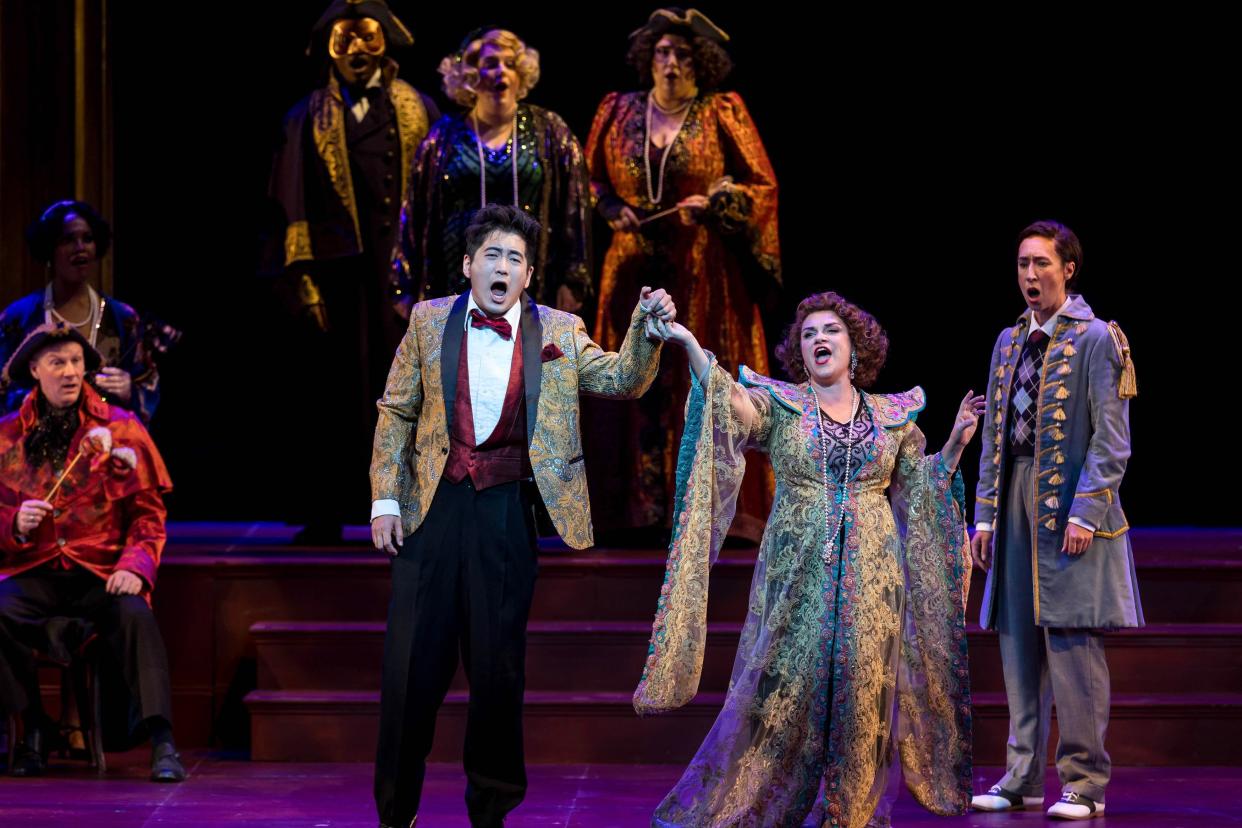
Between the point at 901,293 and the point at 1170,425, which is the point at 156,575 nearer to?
the point at 901,293

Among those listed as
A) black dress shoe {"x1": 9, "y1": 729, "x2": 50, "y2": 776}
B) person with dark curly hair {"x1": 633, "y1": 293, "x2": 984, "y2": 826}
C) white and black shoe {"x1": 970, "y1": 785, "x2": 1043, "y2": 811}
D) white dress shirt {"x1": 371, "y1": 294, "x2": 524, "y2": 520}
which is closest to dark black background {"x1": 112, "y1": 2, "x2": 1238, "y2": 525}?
black dress shoe {"x1": 9, "y1": 729, "x2": 50, "y2": 776}

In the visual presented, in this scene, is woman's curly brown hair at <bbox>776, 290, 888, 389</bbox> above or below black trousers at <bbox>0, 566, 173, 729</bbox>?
above

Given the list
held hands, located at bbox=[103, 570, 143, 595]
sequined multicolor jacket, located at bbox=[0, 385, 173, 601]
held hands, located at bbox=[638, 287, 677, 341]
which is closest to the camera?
held hands, located at bbox=[638, 287, 677, 341]

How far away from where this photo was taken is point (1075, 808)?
470cm

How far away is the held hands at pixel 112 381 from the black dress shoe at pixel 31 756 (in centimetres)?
117

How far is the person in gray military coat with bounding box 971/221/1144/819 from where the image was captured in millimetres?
A: 4777

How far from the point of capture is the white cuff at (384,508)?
4223mm

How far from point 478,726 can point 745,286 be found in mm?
2585

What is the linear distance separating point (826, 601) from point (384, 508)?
1.07 m

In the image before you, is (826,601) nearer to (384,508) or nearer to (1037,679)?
(1037,679)

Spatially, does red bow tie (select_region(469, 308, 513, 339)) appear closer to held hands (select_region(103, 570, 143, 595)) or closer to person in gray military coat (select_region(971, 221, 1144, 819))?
person in gray military coat (select_region(971, 221, 1144, 819))

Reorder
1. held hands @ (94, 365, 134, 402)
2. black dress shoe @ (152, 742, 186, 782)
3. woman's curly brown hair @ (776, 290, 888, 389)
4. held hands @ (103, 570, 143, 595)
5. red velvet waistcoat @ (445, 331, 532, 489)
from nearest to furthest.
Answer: red velvet waistcoat @ (445, 331, 532, 489)
woman's curly brown hair @ (776, 290, 888, 389)
black dress shoe @ (152, 742, 186, 782)
held hands @ (103, 570, 143, 595)
held hands @ (94, 365, 134, 402)

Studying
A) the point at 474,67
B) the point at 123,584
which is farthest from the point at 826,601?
the point at 474,67

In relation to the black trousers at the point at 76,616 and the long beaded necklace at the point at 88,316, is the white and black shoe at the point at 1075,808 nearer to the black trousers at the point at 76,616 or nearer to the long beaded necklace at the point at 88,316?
the black trousers at the point at 76,616
